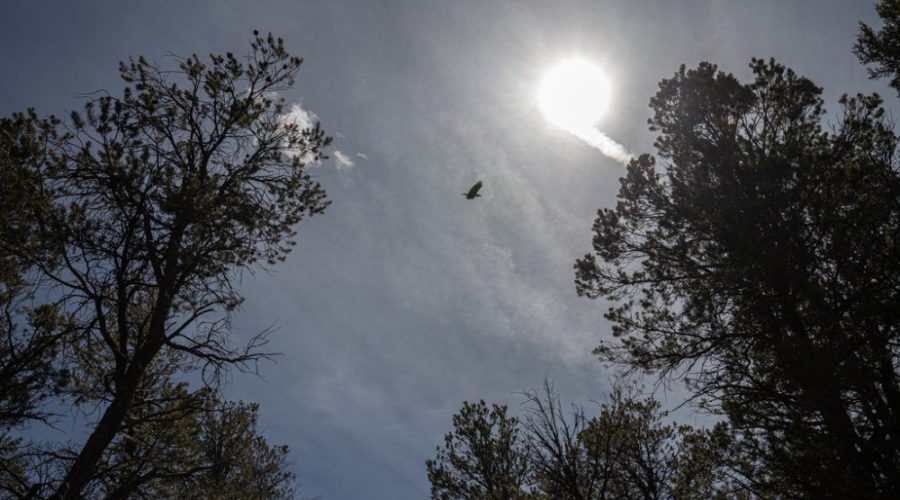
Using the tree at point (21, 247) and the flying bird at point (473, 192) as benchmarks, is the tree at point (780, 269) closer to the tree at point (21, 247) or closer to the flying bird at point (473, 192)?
the flying bird at point (473, 192)

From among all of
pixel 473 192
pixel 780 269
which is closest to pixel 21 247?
pixel 473 192

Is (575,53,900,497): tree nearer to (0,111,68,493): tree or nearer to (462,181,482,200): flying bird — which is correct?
(462,181,482,200): flying bird

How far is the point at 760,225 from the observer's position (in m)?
7.58

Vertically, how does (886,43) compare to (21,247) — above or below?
above

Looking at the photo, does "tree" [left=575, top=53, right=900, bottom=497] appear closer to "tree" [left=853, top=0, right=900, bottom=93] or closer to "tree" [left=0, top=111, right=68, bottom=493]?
"tree" [left=853, top=0, right=900, bottom=93]

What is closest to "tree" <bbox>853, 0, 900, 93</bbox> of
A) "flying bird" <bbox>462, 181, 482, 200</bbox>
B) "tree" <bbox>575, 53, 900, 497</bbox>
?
"tree" <bbox>575, 53, 900, 497</bbox>

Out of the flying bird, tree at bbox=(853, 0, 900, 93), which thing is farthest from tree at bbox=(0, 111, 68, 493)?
tree at bbox=(853, 0, 900, 93)

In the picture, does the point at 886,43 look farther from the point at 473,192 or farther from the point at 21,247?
the point at 21,247

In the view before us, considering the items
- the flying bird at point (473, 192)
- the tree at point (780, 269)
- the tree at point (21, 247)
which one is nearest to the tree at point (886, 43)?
the tree at point (780, 269)

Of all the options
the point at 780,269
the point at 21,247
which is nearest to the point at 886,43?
the point at 780,269

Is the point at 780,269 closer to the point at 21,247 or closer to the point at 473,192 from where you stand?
the point at 473,192

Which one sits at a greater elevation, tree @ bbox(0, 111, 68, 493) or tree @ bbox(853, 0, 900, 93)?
tree @ bbox(853, 0, 900, 93)

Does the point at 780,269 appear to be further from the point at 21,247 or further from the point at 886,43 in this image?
the point at 21,247

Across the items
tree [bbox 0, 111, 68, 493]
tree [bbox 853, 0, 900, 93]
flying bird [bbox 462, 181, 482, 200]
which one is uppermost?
tree [bbox 853, 0, 900, 93]
